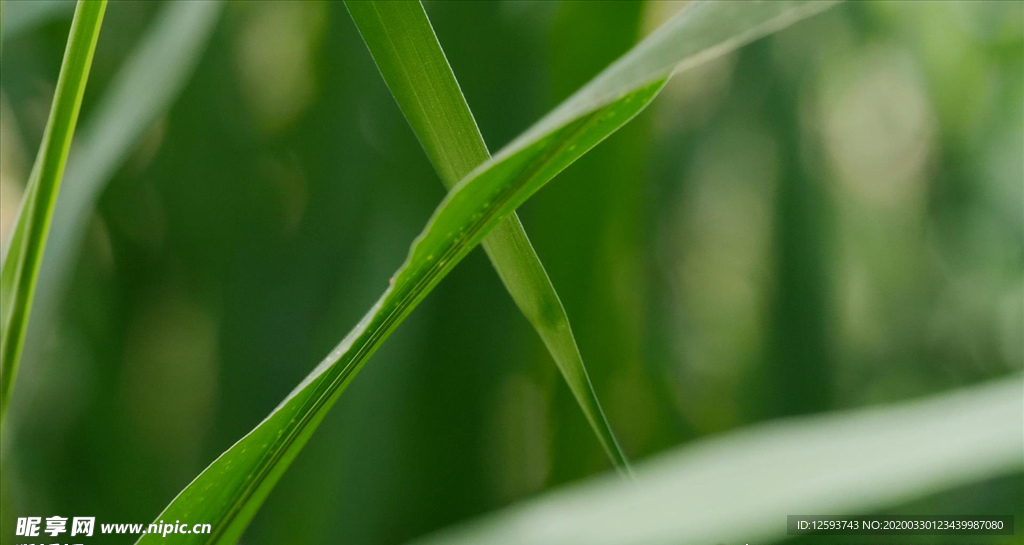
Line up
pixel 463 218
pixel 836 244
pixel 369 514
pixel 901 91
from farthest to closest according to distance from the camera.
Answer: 1. pixel 901 91
2. pixel 836 244
3. pixel 369 514
4. pixel 463 218

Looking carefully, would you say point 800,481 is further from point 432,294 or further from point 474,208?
point 432,294

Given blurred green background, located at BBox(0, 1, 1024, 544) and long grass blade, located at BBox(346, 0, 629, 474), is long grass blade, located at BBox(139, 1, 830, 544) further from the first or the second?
blurred green background, located at BBox(0, 1, 1024, 544)

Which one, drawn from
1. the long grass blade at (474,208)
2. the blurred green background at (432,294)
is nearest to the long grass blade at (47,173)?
the long grass blade at (474,208)

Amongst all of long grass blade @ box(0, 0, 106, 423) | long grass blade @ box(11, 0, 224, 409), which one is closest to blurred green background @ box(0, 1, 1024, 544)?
long grass blade @ box(11, 0, 224, 409)

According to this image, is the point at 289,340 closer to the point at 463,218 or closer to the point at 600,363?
the point at 600,363

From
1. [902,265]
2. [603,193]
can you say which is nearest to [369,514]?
[603,193]

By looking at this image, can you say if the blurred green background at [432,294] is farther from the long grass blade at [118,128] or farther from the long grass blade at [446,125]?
the long grass blade at [446,125]
